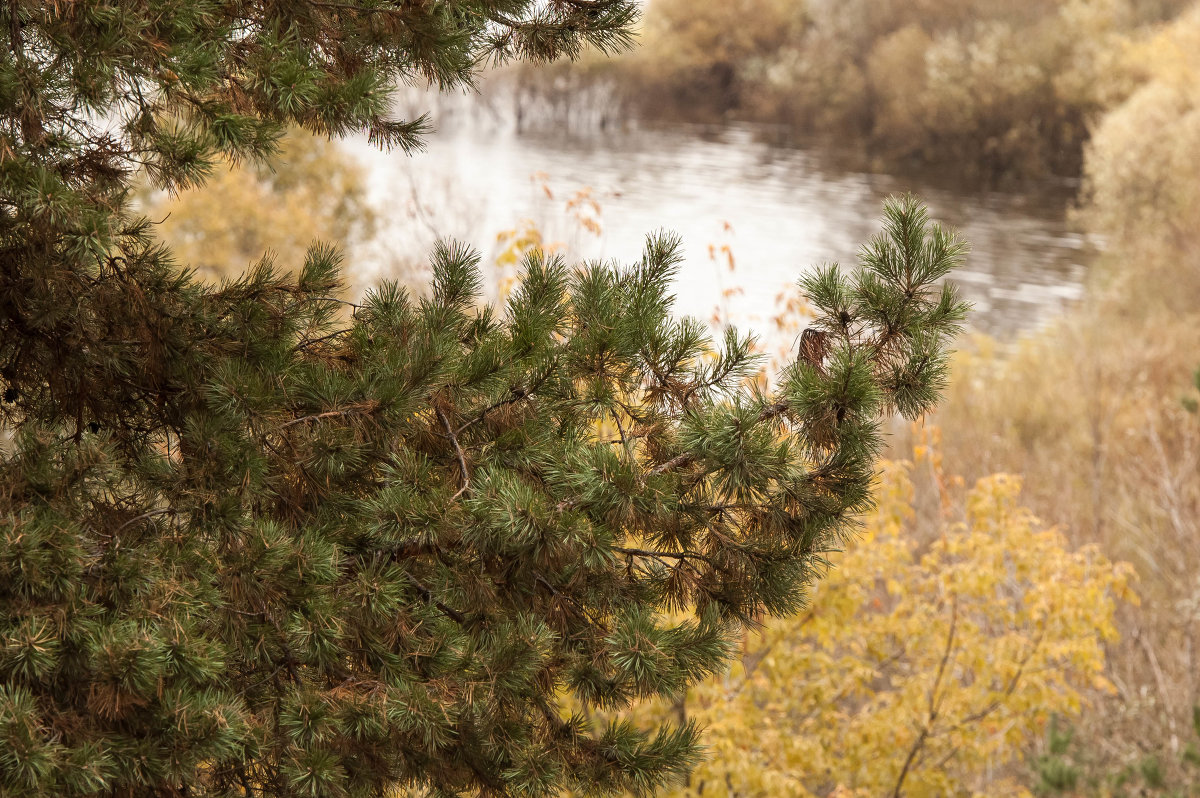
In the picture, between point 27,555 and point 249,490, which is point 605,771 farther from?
point 27,555

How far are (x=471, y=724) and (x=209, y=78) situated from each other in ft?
4.93

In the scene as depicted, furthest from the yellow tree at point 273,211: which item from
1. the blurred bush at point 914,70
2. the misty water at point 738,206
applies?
the blurred bush at point 914,70

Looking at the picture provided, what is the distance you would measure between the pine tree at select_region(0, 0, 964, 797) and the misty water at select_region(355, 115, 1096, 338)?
15421 mm

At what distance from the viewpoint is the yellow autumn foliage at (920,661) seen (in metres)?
5.52

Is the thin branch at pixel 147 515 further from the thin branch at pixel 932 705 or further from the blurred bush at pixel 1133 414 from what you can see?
the blurred bush at pixel 1133 414

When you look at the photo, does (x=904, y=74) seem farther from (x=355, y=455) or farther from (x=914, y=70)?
(x=355, y=455)

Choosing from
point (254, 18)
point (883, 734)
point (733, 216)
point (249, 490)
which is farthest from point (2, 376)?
point (733, 216)

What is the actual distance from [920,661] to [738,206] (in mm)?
17565

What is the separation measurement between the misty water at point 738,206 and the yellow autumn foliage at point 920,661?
A: 12886 millimetres

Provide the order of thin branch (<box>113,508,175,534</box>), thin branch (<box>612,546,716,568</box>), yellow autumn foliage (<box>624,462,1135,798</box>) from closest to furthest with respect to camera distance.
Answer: thin branch (<box>113,508,175,534</box>) < thin branch (<box>612,546,716,568</box>) < yellow autumn foliage (<box>624,462,1135,798</box>)

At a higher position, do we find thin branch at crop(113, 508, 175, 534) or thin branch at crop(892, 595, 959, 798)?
thin branch at crop(113, 508, 175, 534)

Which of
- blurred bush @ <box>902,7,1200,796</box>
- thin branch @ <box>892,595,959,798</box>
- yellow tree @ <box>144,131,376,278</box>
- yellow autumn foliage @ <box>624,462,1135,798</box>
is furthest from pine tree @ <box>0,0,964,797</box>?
yellow tree @ <box>144,131,376,278</box>

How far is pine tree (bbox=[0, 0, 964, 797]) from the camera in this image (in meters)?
2.00

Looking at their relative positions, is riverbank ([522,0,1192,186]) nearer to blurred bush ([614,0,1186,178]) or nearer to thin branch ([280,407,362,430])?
blurred bush ([614,0,1186,178])
